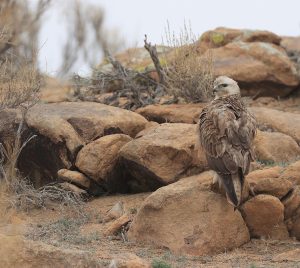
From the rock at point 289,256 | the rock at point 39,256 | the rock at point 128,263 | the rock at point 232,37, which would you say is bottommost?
the rock at point 289,256

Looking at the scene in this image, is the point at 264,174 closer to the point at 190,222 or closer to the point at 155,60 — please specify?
the point at 190,222

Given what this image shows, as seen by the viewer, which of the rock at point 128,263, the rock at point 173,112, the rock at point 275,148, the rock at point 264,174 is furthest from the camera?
the rock at point 173,112

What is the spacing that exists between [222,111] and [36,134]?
329 cm

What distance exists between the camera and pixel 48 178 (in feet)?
34.4

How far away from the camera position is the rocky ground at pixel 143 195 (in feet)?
24.2

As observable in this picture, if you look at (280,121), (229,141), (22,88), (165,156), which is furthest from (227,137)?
(280,121)

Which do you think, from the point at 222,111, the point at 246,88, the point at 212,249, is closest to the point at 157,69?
the point at 246,88

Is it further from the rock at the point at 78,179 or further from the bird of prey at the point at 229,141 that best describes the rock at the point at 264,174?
the rock at the point at 78,179

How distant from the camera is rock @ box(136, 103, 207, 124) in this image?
1178 centimetres

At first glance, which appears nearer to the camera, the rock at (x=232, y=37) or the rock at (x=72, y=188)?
the rock at (x=72, y=188)

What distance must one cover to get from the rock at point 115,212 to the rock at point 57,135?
4.09 ft

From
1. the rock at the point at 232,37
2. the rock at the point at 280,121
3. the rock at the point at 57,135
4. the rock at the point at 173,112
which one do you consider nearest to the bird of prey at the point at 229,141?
the rock at the point at 57,135

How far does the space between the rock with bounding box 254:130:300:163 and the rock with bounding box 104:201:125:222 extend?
2444 millimetres

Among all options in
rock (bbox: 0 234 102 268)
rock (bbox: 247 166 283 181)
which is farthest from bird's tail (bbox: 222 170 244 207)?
rock (bbox: 0 234 102 268)
